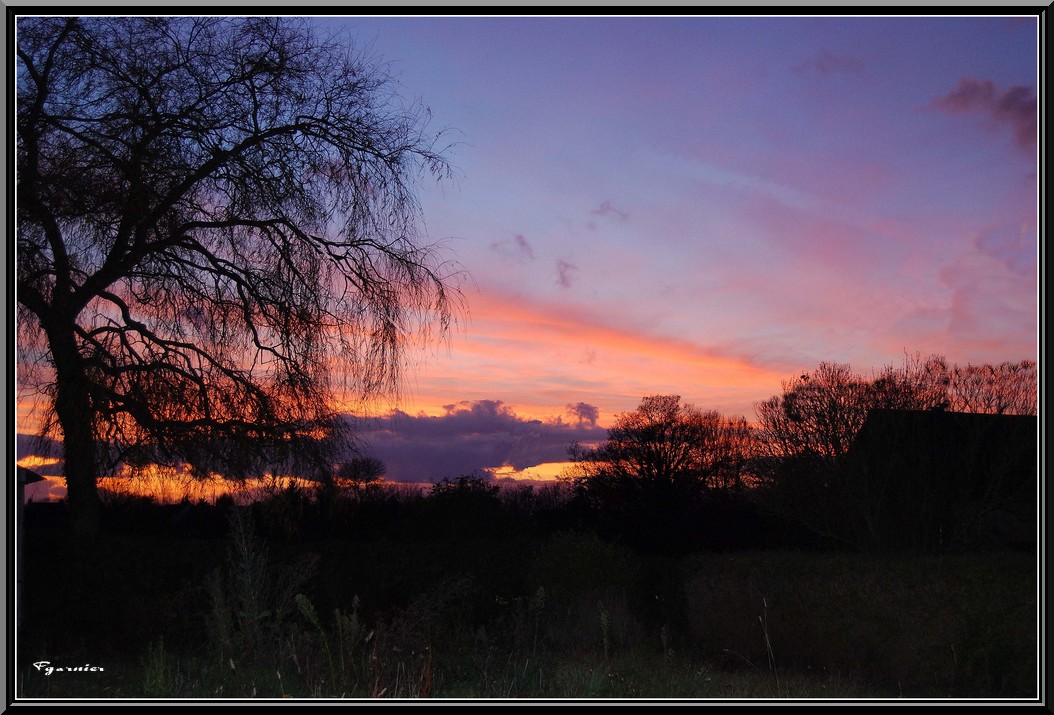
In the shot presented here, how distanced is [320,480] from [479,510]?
488 centimetres

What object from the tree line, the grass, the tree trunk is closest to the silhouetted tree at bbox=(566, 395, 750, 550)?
the tree line

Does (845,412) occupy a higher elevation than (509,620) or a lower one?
higher

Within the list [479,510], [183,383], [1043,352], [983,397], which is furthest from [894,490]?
[183,383]

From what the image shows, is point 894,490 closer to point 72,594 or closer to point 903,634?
point 903,634

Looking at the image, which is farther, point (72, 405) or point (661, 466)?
point (661, 466)

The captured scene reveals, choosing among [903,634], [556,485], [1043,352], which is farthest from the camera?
[556,485]

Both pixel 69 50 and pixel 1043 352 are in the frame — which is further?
pixel 69 50

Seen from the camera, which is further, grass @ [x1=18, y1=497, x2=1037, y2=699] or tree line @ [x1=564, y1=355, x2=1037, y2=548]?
tree line @ [x1=564, y1=355, x2=1037, y2=548]

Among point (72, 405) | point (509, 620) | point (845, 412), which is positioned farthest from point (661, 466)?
point (72, 405)

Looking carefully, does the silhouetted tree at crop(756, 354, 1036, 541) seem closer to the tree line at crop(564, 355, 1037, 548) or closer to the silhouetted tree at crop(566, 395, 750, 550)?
the tree line at crop(564, 355, 1037, 548)

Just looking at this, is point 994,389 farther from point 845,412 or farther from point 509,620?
point 509,620

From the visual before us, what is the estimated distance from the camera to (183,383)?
7.49m

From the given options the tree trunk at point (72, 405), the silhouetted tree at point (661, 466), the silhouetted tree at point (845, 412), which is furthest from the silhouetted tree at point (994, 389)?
the tree trunk at point (72, 405)

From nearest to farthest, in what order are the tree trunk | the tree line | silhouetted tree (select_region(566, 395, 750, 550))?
the tree trunk
the tree line
silhouetted tree (select_region(566, 395, 750, 550))
